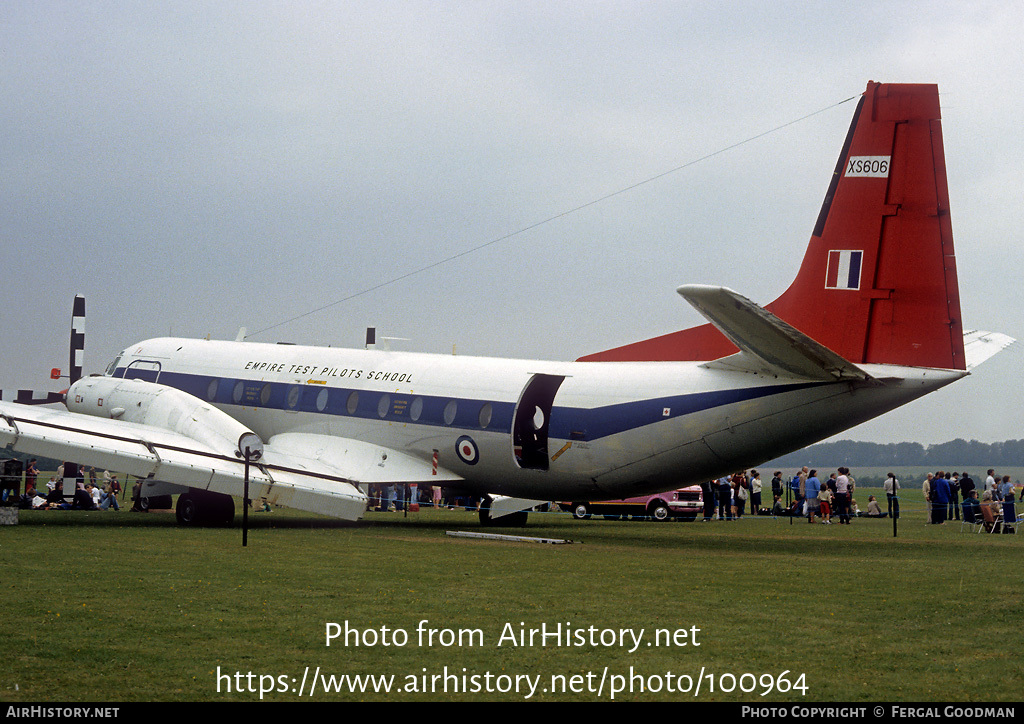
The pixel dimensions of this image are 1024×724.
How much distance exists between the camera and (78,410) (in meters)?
25.0

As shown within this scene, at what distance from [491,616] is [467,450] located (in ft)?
36.0

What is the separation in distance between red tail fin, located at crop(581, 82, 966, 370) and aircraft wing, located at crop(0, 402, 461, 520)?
8.48 meters

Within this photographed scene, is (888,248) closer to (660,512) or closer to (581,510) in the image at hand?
(660,512)

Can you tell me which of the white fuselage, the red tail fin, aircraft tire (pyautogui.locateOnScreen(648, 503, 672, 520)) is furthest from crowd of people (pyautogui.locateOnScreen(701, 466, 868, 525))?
the red tail fin

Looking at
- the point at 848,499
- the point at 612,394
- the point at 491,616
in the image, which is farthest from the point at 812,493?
the point at 491,616

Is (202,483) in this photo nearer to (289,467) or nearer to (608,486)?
(289,467)

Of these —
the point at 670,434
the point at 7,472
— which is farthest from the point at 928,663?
the point at 7,472

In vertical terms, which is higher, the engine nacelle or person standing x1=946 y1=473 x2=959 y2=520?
the engine nacelle

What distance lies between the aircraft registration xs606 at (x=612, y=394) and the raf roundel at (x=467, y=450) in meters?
0.03

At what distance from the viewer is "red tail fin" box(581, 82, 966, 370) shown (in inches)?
659

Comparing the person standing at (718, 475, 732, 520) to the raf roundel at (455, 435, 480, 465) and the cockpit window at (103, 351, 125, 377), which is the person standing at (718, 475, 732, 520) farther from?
the cockpit window at (103, 351, 125, 377)

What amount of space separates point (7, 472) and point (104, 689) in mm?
14552

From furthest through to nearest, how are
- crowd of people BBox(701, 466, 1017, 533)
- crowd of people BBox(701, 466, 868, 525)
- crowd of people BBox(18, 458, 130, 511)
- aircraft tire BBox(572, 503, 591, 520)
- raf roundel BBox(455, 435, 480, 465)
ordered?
aircraft tire BBox(572, 503, 591, 520), crowd of people BBox(701, 466, 868, 525), crowd of people BBox(18, 458, 130, 511), crowd of people BBox(701, 466, 1017, 533), raf roundel BBox(455, 435, 480, 465)

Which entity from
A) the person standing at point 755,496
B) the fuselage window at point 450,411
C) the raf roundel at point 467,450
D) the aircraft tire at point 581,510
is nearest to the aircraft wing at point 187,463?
the raf roundel at point 467,450
